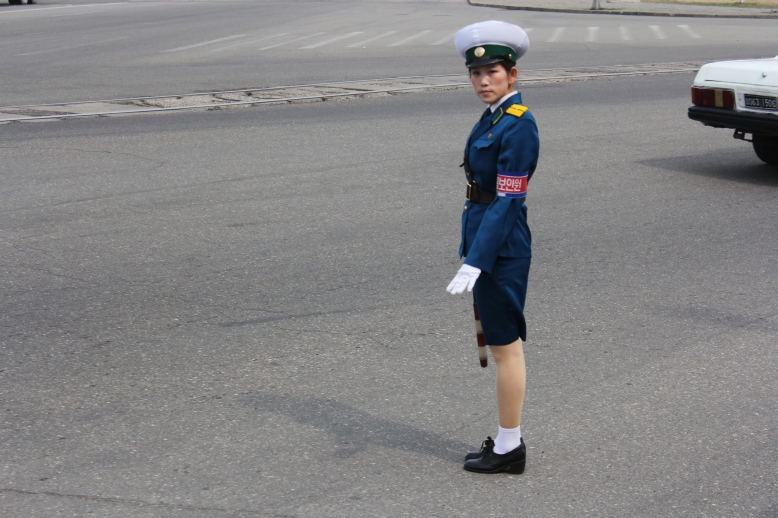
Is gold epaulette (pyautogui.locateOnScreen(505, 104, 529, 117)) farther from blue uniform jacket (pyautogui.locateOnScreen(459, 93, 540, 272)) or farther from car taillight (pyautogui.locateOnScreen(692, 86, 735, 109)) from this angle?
car taillight (pyautogui.locateOnScreen(692, 86, 735, 109))

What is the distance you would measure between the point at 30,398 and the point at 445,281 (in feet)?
8.76

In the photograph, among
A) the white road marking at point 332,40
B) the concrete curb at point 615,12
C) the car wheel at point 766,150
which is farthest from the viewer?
the concrete curb at point 615,12

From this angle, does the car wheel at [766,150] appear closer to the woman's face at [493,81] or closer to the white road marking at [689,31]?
the woman's face at [493,81]

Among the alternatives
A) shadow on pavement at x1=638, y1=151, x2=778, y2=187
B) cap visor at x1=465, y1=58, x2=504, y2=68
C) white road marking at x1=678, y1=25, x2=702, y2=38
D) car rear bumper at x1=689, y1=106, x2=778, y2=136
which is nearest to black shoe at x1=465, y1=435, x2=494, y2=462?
cap visor at x1=465, y1=58, x2=504, y2=68

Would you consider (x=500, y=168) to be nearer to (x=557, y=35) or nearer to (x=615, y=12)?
(x=557, y=35)

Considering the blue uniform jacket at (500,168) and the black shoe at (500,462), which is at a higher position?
the blue uniform jacket at (500,168)

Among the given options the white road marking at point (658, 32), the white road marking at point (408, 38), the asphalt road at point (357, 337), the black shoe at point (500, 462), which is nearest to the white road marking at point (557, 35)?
the white road marking at point (658, 32)

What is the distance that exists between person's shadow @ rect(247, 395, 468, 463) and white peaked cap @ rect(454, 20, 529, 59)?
63.0 inches

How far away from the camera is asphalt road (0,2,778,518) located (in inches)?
138

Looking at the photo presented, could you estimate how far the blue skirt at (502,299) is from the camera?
3.39m

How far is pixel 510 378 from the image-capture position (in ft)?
11.6

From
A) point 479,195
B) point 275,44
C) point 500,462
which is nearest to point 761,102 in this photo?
point 479,195

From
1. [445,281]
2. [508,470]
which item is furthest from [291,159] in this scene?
[508,470]

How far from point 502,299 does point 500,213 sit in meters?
0.35
